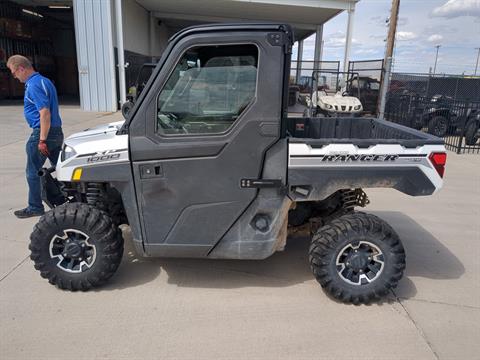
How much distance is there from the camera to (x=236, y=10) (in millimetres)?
19562

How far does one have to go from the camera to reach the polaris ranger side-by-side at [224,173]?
292cm

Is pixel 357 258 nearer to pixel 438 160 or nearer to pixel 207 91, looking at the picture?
pixel 438 160

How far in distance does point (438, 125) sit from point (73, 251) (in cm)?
1201

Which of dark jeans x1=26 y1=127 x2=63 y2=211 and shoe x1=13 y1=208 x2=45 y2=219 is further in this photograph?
shoe x1=13 y1=208 x2=45 y2=219

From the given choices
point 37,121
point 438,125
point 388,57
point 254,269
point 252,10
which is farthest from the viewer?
point 252,10

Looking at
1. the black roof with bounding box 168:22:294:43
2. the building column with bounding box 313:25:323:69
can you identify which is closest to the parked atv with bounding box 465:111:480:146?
the black roof with bounding box 168:22:294:43

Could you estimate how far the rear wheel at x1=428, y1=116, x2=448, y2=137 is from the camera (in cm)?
1221

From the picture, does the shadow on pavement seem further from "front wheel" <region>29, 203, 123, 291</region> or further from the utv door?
the utv door

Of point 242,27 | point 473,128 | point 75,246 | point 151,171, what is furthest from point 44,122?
point 473,128

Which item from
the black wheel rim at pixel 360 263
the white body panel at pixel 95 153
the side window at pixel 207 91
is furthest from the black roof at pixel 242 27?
the black wheel rim at pixel 360 263

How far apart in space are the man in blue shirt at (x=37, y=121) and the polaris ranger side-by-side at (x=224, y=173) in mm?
1412

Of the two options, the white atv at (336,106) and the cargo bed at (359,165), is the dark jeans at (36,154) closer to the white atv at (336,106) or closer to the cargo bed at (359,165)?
the cargo bed at (359,165)

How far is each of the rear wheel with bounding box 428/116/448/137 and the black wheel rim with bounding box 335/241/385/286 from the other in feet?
34.5

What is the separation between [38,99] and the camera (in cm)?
446
